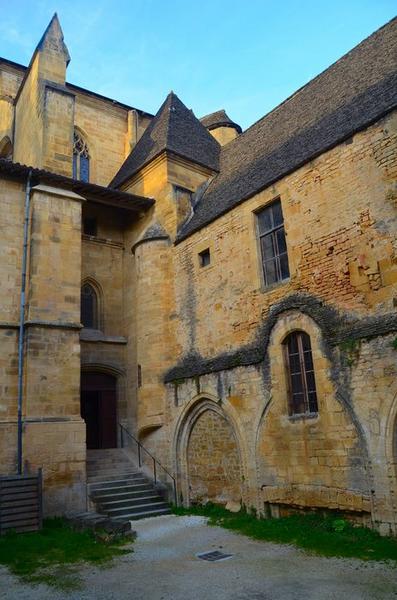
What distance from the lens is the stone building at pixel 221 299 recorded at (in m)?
8.16

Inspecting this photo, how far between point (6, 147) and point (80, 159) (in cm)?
277

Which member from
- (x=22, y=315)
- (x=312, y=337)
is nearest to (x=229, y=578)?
(x=312, y=337)

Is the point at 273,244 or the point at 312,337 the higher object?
the point at 273,244

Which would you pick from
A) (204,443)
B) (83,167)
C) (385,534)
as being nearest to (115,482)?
(204,443)

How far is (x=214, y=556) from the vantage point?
6.95 meters

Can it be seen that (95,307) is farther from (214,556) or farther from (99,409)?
(214,556)

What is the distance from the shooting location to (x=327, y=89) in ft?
40.3

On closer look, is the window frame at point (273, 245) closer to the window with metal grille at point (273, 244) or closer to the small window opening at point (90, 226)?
the window with metal grille at point (273, 244)

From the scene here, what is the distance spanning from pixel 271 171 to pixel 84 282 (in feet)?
21.1

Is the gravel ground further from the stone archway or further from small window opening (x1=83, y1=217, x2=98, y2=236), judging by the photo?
small window opening (x1=83, y1=217, x2=98, y2=236)

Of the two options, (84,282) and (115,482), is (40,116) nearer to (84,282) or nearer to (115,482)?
(84,282)

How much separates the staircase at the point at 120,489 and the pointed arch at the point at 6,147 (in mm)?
12067

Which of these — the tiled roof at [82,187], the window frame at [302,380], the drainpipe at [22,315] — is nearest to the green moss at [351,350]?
the window frame at [302,380]

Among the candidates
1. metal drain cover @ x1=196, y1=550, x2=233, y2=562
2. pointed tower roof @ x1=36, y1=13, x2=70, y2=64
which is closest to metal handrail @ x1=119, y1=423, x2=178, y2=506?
metal drain cover @ x1=196, y1=550, x2=233, y2=562
